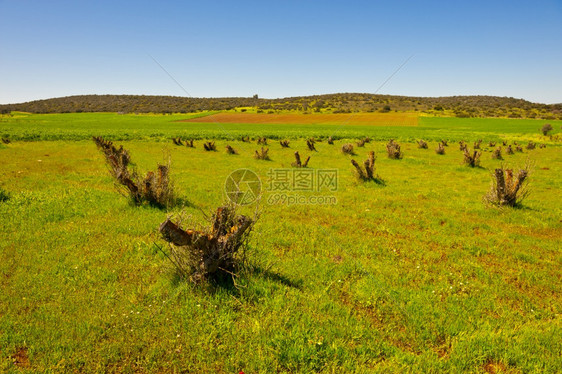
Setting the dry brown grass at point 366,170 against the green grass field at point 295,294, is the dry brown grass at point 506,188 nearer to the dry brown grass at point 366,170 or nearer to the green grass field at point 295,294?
the green grass field at point 295,294

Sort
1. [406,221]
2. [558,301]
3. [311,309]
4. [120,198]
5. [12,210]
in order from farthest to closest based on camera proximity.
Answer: [120,198]
[406,221]
[12,210]
[558,301]
[311,309]

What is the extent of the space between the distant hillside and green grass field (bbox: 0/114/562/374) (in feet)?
314

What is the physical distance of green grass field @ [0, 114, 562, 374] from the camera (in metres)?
3.85

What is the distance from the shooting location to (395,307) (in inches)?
194

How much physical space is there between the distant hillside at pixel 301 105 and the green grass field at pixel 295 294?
95838mm

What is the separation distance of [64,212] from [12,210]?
1.51m

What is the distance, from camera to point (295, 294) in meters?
5.07

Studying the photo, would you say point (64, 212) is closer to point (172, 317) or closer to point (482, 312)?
point (172, 317)

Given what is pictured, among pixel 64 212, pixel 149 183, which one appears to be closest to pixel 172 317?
pixel 149 183
